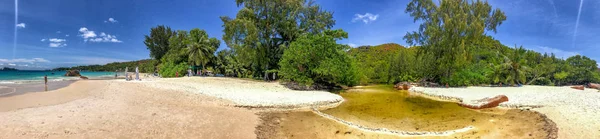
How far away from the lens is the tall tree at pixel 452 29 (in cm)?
2955

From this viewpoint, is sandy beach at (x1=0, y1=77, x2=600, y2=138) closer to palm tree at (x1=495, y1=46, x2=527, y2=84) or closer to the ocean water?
palm tree at (x1=495, y1=46, x2=527, y2=84)

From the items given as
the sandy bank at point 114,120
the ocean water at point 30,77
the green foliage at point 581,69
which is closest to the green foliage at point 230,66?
the ocean water at point 30,77

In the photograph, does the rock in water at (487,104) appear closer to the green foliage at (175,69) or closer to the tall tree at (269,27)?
the tall tree at (269,27)

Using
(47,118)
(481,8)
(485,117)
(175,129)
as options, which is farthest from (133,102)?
(481,8)

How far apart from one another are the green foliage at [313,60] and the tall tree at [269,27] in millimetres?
4511

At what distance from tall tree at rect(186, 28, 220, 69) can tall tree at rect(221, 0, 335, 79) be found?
1310cm

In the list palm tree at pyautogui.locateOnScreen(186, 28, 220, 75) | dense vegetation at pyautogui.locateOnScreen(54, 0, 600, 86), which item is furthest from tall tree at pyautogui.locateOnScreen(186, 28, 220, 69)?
dense vegetation at pyautogui.locateOnScreen(54, 0, 600, 86)

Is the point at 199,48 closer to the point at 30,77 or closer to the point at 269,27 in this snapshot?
the point at 269,27

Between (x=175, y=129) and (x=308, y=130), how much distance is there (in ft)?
14.5

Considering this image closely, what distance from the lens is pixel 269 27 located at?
103 ft

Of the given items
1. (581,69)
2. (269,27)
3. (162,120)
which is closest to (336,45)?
(269,27)

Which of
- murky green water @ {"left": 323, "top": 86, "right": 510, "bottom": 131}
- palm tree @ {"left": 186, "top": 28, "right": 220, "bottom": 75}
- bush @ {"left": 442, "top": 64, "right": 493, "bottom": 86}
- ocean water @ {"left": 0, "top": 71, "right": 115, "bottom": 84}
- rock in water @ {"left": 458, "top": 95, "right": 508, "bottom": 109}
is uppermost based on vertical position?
palm tree @ {"left": 186, "top": 28, "right": 220, "bottom": 75}

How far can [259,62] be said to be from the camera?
3281cm

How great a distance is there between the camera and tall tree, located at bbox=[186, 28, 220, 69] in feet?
140
